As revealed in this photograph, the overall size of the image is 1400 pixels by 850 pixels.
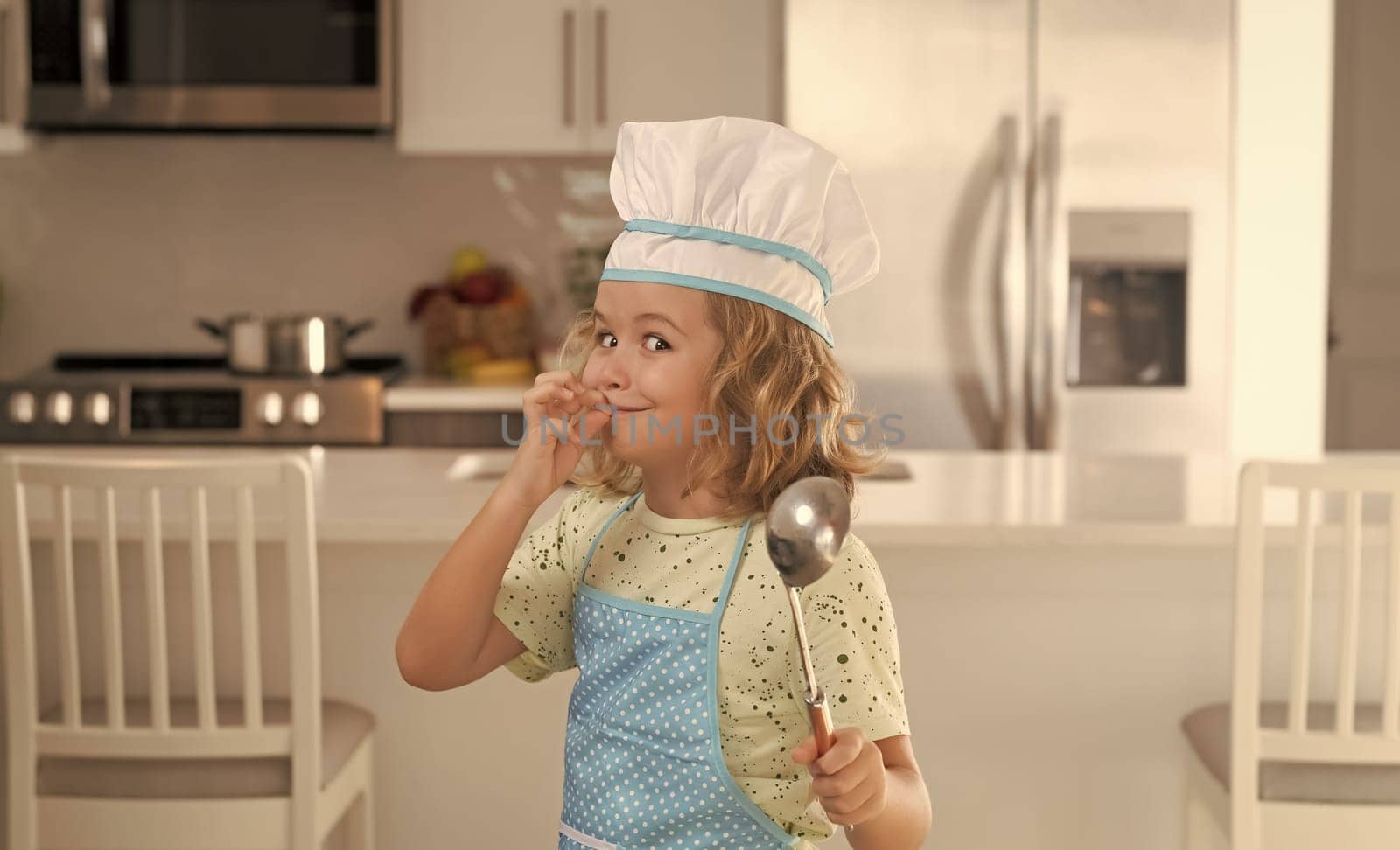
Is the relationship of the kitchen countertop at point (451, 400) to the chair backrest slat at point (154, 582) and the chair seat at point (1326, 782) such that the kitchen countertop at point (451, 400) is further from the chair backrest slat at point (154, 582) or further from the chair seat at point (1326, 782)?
the chair seat at point (1326, 782)

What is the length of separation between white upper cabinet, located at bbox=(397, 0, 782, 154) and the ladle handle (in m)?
2.77

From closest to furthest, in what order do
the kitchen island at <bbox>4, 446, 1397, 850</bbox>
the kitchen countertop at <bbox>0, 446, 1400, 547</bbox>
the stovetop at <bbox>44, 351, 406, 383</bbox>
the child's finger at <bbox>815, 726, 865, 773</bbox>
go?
the child's finger at <bbox>815, 726, 865, 773</bbox>
the kitchen countertop at <bbox>0, 446, 1400, 547</bbox>
the kitchen island at <bbox>4, 446, 1397, 850</bbox>
the stovetop at <bbox>44, 351, 406, 383</bbox>

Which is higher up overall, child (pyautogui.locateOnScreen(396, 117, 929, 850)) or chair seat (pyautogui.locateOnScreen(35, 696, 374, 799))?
child (pyautogui.locateOnScreen(396, 117, 929, 850))

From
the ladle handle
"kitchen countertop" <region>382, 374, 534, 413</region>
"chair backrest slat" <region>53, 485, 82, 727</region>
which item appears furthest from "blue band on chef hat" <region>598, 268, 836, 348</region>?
"kitchen countertop" <region>382, 374, 534, 413</region>

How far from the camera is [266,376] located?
335 centimetres

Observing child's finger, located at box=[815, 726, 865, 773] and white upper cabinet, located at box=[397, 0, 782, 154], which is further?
white upper cabinet, located at box=[397, 0, 782, 154]

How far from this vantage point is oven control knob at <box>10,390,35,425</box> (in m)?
3.22

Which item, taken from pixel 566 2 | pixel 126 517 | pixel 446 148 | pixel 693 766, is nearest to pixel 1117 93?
pixel 566 2

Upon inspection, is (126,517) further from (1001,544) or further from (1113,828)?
(1113,828)

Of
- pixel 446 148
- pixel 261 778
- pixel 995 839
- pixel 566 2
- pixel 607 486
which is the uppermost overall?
pixel 566 2

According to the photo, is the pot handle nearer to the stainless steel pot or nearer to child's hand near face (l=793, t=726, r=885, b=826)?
the stainless steel pot

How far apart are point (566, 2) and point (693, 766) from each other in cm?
279

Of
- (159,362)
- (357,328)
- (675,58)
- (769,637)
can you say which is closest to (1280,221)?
(675,58)

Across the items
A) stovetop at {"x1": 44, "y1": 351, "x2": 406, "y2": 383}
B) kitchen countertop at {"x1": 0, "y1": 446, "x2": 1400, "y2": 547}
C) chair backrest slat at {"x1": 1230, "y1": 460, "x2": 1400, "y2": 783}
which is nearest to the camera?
chair backrest slat at {"x1": 1230, "y1": 460, "x2": 1400, "y2": 783}
